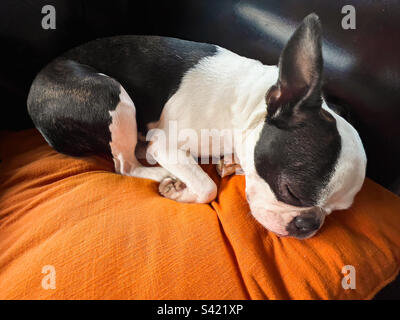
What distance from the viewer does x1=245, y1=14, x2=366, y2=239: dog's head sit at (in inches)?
35.6

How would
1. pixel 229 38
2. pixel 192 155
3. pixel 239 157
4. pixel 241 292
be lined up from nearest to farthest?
pixel 241 292
pixel 239 157
pixel 192 155
pixel 229 38

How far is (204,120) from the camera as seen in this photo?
1.25m

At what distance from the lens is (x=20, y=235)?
0.95 metres

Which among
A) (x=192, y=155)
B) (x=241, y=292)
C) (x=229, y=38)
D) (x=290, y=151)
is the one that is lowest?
(x=241, y=292)

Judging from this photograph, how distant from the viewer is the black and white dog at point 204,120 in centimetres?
93

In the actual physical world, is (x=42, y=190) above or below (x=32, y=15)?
below

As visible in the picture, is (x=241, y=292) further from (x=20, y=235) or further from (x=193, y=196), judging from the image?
(x=20, y=235)

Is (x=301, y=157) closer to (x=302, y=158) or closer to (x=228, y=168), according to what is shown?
(x=302, y=158)

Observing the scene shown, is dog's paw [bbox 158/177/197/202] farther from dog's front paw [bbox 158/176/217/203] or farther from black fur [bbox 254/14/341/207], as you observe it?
black fur [bbox 254/14/341/207]

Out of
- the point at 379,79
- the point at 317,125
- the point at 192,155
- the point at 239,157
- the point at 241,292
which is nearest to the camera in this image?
the point at 241,292

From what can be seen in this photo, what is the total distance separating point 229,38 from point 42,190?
1067 millimetres

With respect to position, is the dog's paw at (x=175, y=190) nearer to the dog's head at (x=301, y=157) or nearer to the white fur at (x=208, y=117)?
the white fur at (x=208, y=117)

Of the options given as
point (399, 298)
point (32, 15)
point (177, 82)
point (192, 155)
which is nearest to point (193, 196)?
point (192, 155)

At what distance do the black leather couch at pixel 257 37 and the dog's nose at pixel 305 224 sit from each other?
32 centimetres
